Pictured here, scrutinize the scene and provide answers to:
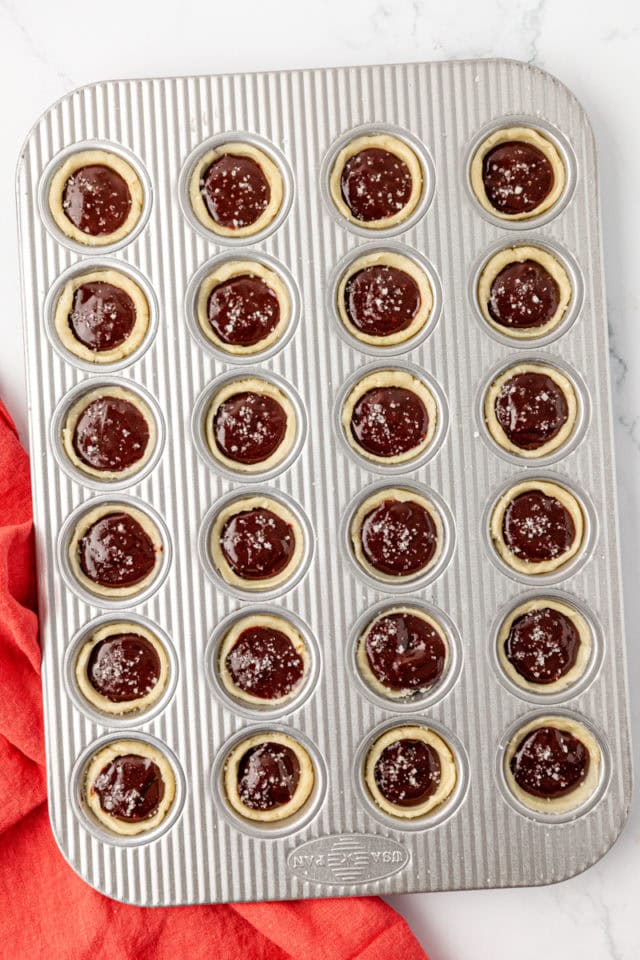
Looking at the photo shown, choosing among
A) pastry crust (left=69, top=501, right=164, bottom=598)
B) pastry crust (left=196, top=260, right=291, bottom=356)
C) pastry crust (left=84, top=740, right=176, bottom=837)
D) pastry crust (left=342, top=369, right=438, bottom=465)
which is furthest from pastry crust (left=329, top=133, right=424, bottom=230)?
pastry crust (left=84, top=740, right=176, bottom=837)

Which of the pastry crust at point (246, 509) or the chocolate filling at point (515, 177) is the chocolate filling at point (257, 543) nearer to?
the pastry crust at point (246, 509)

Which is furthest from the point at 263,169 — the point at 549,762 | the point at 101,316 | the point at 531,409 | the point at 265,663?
the point at 549,762

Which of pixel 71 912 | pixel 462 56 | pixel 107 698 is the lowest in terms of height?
pixel 71 912

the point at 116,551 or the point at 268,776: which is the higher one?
the point at 116,551

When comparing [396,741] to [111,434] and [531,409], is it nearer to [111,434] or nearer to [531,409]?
[531,409]

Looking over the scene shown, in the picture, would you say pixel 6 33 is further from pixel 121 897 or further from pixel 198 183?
pixel 121 897

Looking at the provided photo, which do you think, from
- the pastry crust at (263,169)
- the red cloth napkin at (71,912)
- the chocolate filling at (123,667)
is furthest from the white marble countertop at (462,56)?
the chocolate filling at (123,667)

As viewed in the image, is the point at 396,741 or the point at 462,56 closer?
the point at 396,741
